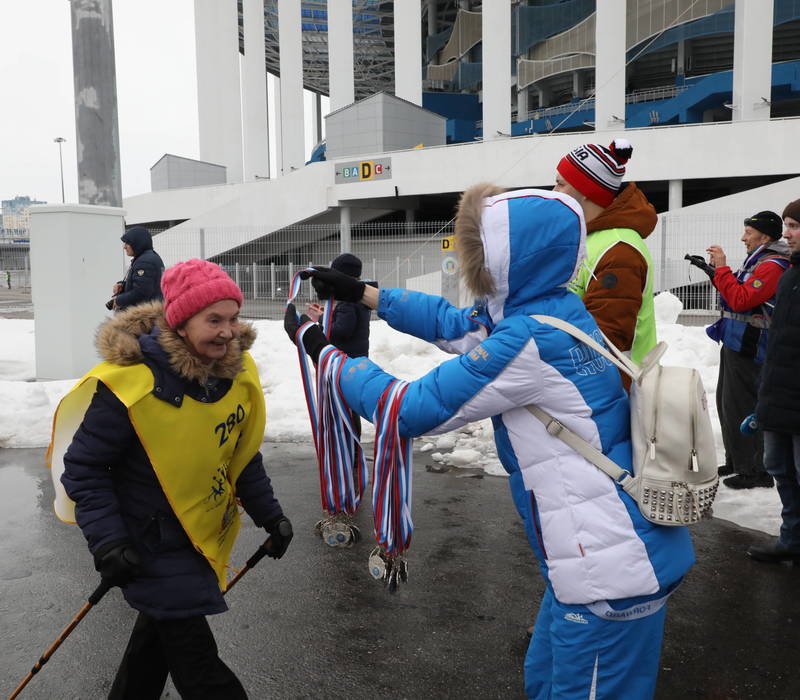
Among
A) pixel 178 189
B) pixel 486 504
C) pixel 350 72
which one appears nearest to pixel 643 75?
pixel 350 72

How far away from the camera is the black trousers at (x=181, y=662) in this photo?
2463 millimetres

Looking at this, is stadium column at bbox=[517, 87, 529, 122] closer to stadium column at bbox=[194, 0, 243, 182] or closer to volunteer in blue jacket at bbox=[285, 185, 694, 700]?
stadium column at bbox=[194, 0, 243, 182]

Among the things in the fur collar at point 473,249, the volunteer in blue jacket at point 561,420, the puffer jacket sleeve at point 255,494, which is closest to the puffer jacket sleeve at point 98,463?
the puffer jacket sleeve at point 255,494

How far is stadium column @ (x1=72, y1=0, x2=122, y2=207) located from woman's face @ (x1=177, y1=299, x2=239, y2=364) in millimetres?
9311

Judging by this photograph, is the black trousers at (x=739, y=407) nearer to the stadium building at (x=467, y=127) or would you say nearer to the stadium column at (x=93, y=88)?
the stadium column at (x=93, y=88)

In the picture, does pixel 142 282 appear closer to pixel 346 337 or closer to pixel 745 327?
pixel 346 337

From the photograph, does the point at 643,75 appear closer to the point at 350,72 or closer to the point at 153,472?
the point at 350,72

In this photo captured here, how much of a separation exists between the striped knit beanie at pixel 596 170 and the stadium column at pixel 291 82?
30.6m

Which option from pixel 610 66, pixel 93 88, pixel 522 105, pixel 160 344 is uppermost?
pixel 522 105

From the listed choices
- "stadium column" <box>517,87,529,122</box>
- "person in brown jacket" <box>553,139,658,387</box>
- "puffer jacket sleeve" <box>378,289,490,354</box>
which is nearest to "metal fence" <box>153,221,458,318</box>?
"person in brown jacket" <box>553,139,658,387</box>

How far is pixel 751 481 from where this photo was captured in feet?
19.2

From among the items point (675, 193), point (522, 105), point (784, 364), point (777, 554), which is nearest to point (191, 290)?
point (784, 364)

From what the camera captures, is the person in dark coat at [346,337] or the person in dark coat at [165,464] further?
the person in dark coat at [346,337]

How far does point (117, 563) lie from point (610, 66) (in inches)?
1056
